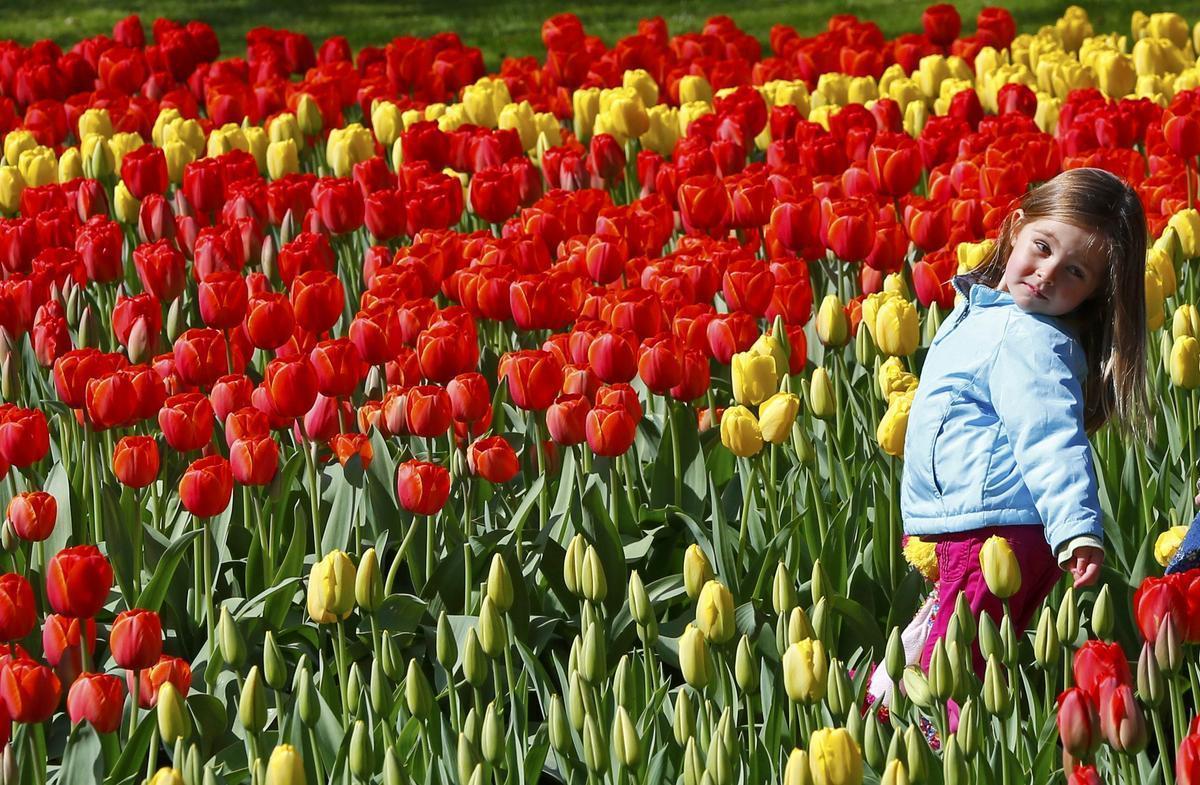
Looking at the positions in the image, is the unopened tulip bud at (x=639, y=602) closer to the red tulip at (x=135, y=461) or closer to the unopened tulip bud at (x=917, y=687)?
the unopened tulip bud at (x=917, y=687)

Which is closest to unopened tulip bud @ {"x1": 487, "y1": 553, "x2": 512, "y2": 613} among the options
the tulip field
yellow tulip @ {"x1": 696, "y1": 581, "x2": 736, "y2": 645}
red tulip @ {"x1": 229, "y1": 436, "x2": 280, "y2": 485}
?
the tulip field

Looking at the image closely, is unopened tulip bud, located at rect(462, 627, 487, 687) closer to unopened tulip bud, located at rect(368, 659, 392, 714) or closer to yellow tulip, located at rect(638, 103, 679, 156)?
unopened tulip bud, located at rect(368, 659, 392, 714)

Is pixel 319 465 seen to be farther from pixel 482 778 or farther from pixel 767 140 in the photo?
pixel 767 140

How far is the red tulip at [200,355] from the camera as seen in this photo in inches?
151

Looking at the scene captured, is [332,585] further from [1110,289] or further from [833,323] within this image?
[833,323]

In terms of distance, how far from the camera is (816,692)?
8.36 feet

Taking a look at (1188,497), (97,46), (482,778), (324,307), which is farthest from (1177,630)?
(97,46)

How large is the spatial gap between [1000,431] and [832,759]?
101cm

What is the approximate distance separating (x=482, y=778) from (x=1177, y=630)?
993mm

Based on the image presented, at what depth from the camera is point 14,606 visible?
110 inches

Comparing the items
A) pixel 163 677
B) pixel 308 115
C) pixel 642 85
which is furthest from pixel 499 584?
pixel 642 85

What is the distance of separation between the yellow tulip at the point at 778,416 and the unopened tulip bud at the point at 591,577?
0.67 metres

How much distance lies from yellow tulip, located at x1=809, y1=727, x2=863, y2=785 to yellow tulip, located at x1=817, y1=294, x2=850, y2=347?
5.77ft

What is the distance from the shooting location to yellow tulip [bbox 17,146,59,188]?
6125 mm
